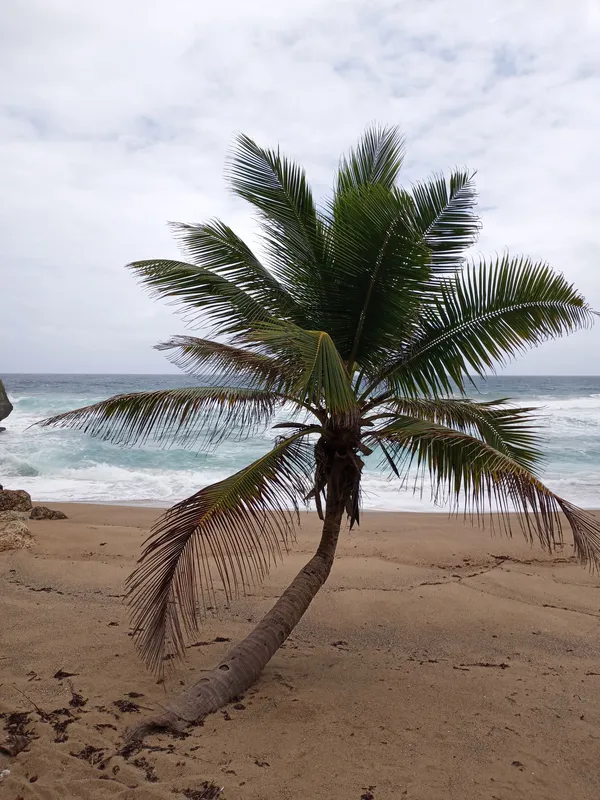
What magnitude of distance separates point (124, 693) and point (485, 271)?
409 centimetres

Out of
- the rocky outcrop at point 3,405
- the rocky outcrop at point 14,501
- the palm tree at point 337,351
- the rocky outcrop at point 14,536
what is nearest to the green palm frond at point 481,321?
the palm tree at point 337,351

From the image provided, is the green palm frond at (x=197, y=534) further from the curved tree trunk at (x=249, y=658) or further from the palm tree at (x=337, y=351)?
the curved tree trunk at (x=249, y=658)

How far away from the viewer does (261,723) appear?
4.10 metres

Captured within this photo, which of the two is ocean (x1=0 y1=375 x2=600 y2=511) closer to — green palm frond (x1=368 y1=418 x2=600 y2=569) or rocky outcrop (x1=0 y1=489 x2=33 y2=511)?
rocky outcrop (x1=0 y1=489 x2=33 y2=511)

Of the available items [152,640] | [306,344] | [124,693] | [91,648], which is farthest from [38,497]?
[306,344]

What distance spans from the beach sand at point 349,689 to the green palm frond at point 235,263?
9.90 feet

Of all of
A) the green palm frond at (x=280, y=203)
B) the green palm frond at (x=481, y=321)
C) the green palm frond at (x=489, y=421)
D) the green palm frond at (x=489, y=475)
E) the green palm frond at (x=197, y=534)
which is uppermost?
the green palm frond at (x=280, y=203)

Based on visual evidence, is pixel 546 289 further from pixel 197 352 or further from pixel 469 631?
pixel 469 631

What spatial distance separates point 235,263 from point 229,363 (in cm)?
85

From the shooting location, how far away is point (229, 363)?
4762mm

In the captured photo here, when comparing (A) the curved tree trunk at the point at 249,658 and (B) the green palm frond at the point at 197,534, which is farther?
(A) the curved tree trunk at the point at 249,658

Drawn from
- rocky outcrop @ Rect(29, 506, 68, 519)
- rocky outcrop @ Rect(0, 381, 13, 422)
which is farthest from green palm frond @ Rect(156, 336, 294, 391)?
rocky outcrop @ Rect(0, 381, 13, 422)

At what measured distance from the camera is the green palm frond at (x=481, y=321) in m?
4.32

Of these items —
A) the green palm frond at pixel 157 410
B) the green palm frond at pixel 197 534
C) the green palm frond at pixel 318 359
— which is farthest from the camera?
the green palm frond at pixel 157 410
